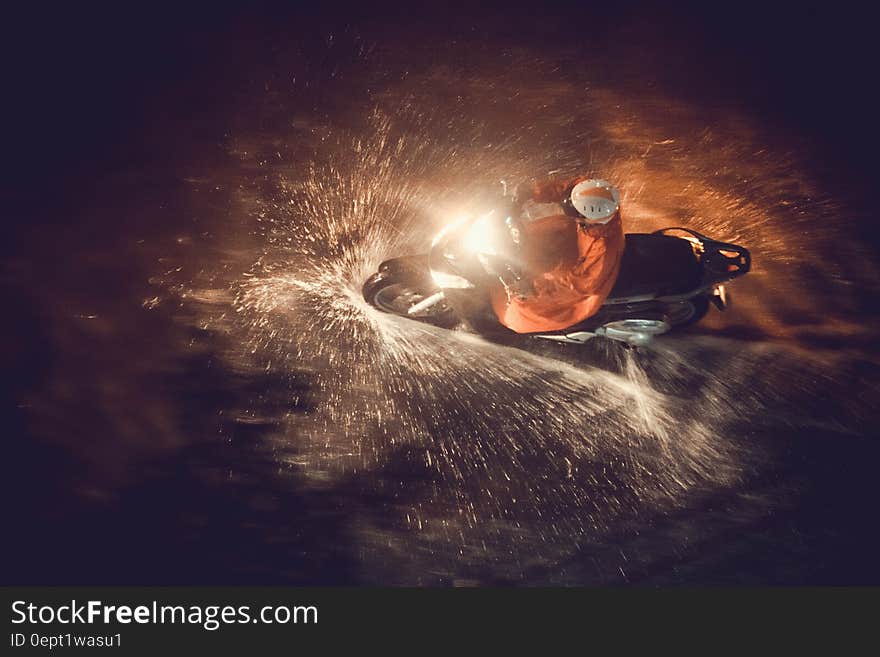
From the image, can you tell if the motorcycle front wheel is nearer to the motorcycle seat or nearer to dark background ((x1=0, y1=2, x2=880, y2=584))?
the motorcycle seat

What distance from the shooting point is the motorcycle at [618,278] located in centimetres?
226

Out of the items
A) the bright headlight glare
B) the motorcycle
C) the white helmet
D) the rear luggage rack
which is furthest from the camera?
the rear luggage rack

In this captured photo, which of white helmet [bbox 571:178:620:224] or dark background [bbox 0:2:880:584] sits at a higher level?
dark background [bbox 0:2:880:584]

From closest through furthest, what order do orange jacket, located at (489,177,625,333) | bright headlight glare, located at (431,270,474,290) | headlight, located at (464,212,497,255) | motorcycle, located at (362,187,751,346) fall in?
1. orange jacket, located at (489,177,625,333)
2. headlight, located at (464,212,497,255)
3. motorcycle, located at (362,187,751,346)
4. bright headlight glare, located at (431,270,474,290)

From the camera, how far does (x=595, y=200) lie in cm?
174

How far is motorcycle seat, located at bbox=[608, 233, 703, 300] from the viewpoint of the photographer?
2.49 m

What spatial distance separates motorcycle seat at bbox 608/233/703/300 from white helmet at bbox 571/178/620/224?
80 cm

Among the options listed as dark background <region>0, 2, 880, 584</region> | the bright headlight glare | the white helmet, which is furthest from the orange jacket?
dark background <region>0, 2, 880, 584</region>

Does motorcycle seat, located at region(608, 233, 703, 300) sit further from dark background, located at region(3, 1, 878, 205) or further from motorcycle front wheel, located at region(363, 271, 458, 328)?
dark background, located at region(3, 1, 878, 205)

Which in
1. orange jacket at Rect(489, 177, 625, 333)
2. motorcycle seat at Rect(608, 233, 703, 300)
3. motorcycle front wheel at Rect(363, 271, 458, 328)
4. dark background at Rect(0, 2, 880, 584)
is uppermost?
dark background at Rect(0, 2, 880, 584)

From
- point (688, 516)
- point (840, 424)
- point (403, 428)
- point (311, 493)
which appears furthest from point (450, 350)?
point (840, 424)

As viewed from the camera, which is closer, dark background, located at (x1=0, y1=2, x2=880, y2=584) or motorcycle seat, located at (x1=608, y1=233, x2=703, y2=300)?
motorcycle seat, located at (x1=608, y1=233, x2=703, y2=300)

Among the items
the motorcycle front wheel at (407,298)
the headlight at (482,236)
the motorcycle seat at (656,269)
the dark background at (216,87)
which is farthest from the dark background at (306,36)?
the headlight at (482,236)

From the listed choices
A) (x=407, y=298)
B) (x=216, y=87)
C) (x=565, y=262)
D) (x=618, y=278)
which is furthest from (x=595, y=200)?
(x=216, y=87)
